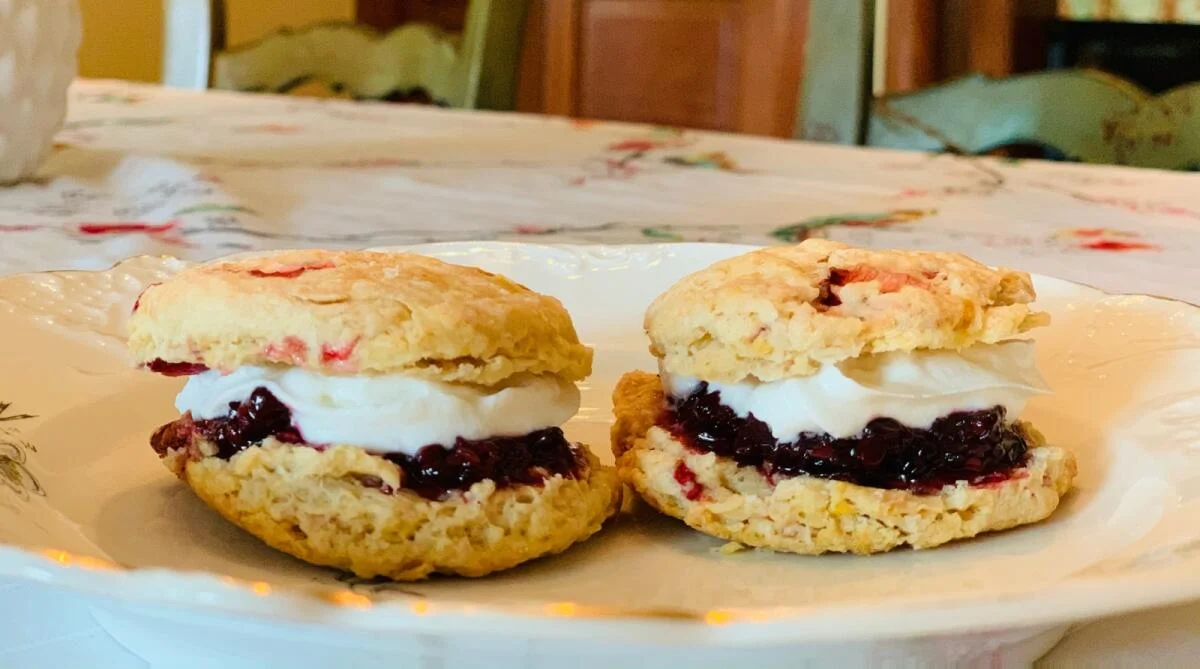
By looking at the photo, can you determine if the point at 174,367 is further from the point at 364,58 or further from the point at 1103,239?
the point at 364,58

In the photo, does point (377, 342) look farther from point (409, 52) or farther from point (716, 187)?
point (409, 52)

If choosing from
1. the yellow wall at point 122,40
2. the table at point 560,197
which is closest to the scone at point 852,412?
the table at point 560,197

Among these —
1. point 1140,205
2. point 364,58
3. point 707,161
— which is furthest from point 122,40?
point 1140,205

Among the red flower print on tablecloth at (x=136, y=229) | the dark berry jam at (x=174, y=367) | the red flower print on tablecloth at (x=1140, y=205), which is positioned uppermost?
the red flower print on tablecloth at (x=1140, y=205)

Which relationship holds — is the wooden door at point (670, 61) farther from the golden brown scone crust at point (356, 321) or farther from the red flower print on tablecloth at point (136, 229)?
the golden brown scone crust at point (356, 321)

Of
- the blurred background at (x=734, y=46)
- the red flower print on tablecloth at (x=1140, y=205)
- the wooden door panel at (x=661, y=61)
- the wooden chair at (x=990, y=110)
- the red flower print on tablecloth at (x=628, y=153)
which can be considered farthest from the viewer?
the wooden door panel at (x=661, y=61)

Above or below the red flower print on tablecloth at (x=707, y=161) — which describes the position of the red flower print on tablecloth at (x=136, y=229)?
below
